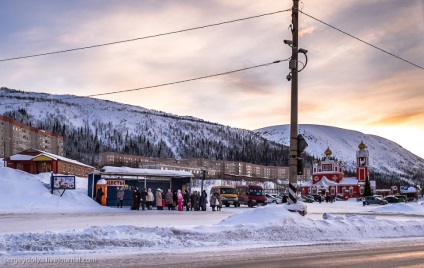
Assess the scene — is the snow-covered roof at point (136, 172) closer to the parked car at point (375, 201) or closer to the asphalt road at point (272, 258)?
the asphalt road at point (272, 258)

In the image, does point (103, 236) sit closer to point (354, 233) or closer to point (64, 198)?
point (354, 233)

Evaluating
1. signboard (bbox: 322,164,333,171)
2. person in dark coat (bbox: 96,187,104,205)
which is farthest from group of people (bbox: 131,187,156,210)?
signboard (bbox: 322,164,333,171)

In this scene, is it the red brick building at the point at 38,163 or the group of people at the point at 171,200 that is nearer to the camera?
the group of people at the point at 171,200

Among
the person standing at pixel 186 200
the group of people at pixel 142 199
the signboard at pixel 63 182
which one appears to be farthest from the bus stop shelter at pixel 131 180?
the group of people at pixel 142 199

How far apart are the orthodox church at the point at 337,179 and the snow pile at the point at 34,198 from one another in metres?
88.1

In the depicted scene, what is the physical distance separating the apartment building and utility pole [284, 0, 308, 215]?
13537cm

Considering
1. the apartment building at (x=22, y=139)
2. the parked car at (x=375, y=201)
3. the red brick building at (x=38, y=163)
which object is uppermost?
the apartment building at (x=22, y=139)

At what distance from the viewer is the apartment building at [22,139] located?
153000mm

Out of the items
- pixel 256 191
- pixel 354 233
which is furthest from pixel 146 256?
pixel 256 191

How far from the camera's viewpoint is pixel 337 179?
4934 inches

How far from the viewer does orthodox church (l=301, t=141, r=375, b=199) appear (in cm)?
12175

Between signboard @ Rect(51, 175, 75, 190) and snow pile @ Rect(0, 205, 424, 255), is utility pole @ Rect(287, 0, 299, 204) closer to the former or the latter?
snow pile @ Rect(0, 205, 424, 255)

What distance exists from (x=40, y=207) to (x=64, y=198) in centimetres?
307

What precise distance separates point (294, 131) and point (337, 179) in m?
109
